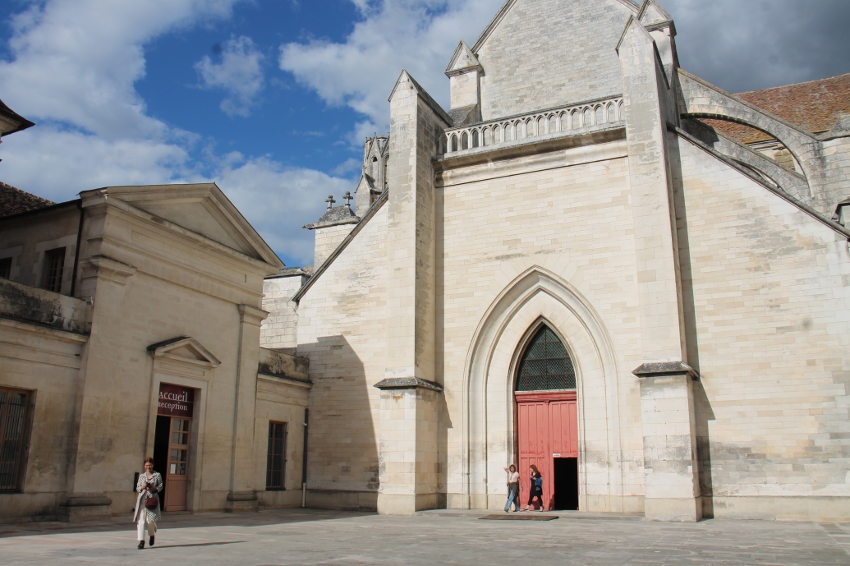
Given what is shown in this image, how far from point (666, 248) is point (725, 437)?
3.62 meters

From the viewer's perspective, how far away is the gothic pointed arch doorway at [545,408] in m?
15.2

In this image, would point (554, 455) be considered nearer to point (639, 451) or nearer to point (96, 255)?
point (639, 451)

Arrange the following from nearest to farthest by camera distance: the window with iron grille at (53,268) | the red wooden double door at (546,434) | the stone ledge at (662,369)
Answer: the stone ledge at (662,369) < the window with iron grille at (53,268) < the red wooden double door at (546,434)

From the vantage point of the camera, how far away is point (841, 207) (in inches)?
551

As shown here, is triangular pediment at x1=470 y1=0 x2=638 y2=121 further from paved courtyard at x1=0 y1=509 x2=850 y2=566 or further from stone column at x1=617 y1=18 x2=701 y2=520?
paved courtyard at x1=0 y1=509 x2=850 y2=566

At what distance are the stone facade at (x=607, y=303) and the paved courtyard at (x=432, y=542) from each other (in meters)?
1.47

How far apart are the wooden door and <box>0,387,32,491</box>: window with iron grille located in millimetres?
3017

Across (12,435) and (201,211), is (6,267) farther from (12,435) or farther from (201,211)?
(12,435)

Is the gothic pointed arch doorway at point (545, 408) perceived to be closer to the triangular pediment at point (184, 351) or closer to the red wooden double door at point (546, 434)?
the red wooden double door at point (546, 434)

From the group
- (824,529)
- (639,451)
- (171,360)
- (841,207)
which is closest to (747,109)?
(841,207)

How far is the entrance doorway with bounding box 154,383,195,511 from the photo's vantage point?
44.7 feet

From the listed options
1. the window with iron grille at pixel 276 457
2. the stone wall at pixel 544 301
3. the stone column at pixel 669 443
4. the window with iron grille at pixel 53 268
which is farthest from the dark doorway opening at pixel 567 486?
the window with iron grille at pixel 53 268

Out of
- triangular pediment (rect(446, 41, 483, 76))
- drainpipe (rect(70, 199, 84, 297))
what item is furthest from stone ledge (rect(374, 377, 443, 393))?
triangular pediment (rect(446, 41, 483, 76))

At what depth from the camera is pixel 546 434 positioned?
15359mm
